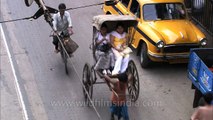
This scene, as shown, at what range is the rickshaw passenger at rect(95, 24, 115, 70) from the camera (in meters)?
11.2

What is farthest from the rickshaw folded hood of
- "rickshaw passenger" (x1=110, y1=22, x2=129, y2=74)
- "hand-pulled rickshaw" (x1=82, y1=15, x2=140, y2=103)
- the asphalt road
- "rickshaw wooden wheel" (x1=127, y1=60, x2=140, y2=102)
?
the asphalt road

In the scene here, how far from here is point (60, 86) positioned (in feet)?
42.0

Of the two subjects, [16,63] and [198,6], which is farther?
[198,6]

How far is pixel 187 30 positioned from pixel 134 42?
1670 millimetres

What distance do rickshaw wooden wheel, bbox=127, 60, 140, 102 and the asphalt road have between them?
423mm

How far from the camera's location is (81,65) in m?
14.0

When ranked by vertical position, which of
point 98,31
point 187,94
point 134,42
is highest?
point 98,31

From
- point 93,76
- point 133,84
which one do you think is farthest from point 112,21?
point 133,84

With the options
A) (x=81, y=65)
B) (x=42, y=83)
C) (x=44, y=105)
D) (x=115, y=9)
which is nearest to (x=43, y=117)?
(x=44, y=105)

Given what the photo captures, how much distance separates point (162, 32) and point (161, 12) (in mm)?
1023

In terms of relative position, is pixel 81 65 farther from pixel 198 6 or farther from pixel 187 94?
pixel 198 6

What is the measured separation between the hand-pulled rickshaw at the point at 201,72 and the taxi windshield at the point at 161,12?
2.87 m

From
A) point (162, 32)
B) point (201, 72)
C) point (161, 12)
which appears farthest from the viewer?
point (161, 12)

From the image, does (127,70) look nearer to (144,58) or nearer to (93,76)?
(93,76)
